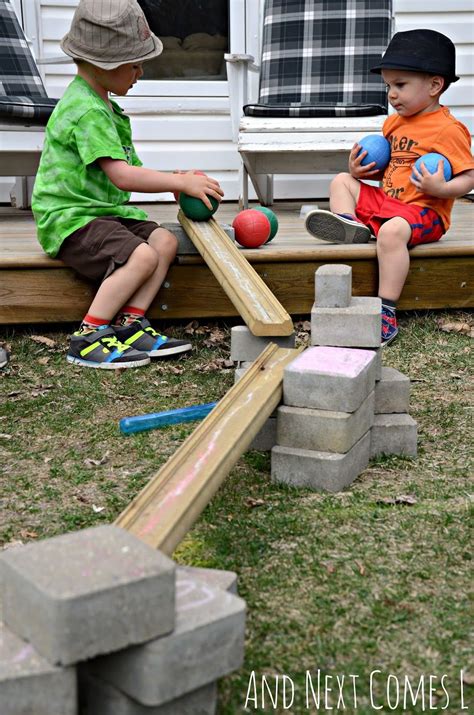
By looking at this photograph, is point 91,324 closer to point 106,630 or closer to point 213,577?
point 213,577

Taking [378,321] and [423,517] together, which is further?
[378,321]

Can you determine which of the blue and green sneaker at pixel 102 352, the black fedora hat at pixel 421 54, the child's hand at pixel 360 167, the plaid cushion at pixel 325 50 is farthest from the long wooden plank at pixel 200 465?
the plaid cushion at pixel 325 50

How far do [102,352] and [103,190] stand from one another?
73 centimetres

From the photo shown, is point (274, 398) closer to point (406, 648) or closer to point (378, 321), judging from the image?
point (378, 321)

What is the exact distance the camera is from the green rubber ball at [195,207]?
378 centimetres

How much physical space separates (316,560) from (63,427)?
47.9 inches

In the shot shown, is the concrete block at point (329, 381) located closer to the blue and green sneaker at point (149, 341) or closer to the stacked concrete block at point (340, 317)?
the stacked concrete block at point (340, 317)

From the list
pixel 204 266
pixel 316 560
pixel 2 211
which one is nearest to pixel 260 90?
pixel 2 211

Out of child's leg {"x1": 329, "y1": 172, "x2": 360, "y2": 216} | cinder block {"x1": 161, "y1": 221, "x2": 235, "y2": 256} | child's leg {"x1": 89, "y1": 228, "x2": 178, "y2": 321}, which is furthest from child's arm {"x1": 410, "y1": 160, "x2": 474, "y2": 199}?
child's leg {"x1": 89, "y1": 228, "x2": 178, "y2": 321}

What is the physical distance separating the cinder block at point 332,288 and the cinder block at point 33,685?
1636 millimetres

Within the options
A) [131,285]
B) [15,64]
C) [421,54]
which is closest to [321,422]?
[131,285]

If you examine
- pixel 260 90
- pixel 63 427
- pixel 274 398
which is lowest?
pixel 63 427

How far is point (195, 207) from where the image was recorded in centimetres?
379

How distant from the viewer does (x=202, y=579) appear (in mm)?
1526
